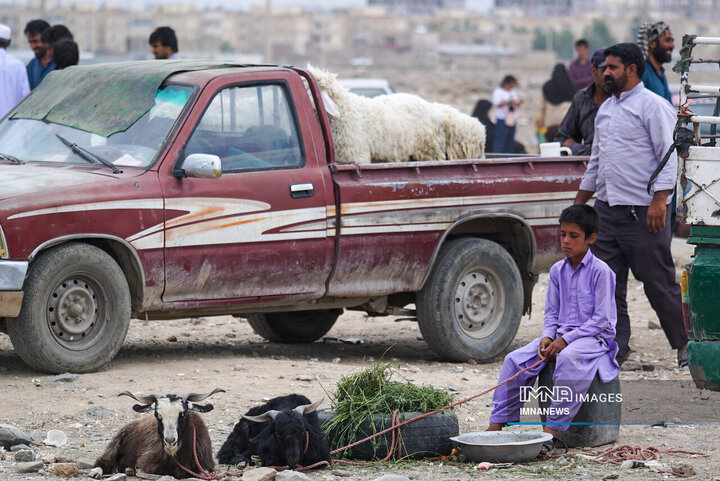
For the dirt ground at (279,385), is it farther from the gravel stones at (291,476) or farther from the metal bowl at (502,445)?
the gravel stones at (291,476)

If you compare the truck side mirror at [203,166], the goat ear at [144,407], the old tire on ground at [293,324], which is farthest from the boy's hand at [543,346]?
the old tire on ground at [293,324]

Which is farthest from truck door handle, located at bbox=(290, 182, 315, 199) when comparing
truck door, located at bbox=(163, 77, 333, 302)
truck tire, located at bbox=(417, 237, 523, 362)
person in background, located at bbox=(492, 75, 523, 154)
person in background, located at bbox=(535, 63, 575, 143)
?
person in background, located at bbox=(492, 75, 523, 154)

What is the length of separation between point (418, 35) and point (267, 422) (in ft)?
484

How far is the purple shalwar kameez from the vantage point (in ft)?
21.4

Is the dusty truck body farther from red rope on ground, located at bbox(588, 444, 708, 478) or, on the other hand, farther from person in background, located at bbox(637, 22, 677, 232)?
person in background, located at bbox(637, 22, 677, 232)

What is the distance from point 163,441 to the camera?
226 inches

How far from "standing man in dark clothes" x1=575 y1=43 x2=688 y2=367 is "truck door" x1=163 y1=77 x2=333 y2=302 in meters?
1.87

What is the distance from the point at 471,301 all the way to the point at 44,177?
331 centimetres

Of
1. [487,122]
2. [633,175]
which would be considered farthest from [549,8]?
[633,175]

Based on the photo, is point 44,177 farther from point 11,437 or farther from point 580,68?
point 580,68

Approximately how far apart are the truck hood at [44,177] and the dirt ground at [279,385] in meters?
1.15

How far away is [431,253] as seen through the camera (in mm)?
8953

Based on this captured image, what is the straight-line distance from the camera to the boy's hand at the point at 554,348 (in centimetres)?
654

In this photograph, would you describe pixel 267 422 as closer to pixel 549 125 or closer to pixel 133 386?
pixel 133 386
